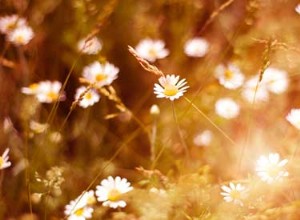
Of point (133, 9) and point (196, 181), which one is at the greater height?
point (133, 9)

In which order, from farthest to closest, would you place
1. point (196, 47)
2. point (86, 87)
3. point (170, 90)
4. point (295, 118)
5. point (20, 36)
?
1. point (196, 47)
2. point (20, 36)
3. point (86, 87)
4. point (295, 118)
5. point (170, 90)

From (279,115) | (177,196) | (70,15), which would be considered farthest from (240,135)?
(70,15)

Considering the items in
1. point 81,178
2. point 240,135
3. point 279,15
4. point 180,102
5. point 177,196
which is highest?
point 279,15

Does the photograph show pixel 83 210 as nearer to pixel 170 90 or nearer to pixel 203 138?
pixel 170 90

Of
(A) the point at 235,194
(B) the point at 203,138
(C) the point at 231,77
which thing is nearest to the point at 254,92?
(C) the point at 231,77

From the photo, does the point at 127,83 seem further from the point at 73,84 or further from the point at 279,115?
the point at 279,115

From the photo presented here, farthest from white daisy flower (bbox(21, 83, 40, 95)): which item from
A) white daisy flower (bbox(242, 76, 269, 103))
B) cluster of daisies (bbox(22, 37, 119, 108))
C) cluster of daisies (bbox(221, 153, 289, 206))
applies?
cluster of daisies (bbox(221, 153, 289, 206))

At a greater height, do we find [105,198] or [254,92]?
[254,92]
